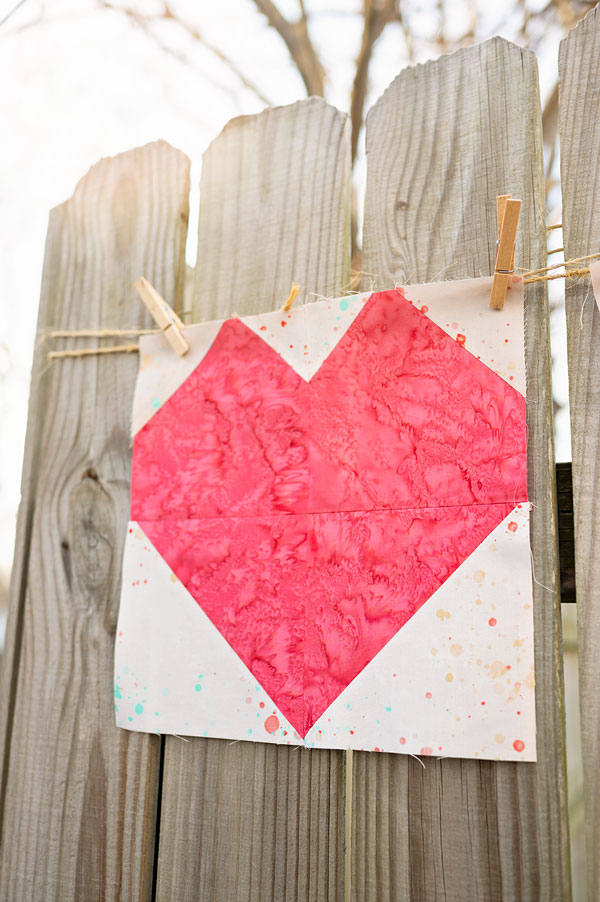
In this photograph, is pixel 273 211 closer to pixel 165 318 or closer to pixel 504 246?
pixel 165 318

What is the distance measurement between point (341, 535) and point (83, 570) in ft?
1.35

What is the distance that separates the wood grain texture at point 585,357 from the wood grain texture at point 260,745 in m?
0.28

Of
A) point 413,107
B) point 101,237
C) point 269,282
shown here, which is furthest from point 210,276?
point 413,107

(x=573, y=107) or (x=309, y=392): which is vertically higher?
(x=573, y=107)

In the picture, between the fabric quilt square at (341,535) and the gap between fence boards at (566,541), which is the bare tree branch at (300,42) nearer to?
the fabric quilt square at (341,535)

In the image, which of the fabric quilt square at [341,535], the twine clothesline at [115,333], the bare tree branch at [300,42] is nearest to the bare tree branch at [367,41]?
the bare tree branch at [300,42]

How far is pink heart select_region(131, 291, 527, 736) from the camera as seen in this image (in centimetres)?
79

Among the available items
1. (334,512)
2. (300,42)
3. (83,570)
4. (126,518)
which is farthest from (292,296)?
(300,42)

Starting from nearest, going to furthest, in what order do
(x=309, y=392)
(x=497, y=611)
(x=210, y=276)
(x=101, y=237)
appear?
(x=497, y=611) < (x=309, y=392) < (x=210, y=276) < (x=101, y=237)

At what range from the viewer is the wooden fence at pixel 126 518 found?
741 mm

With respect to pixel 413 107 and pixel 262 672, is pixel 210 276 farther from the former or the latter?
pixel 262 672

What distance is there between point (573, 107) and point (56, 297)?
804 mm

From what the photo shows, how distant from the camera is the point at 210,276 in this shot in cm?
103

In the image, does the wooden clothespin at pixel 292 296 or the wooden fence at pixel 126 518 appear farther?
the wooden clothespin at pixel 292 296
